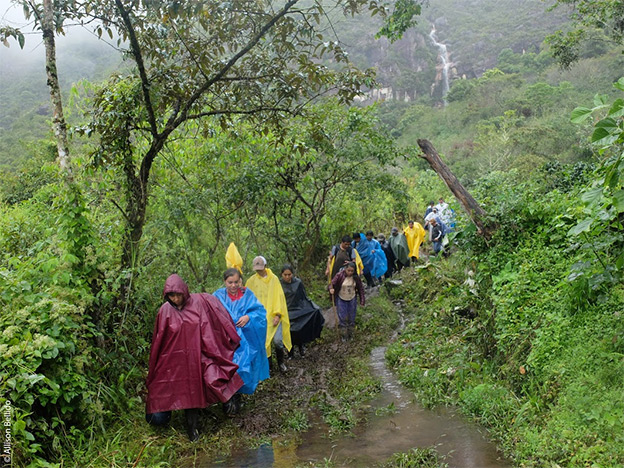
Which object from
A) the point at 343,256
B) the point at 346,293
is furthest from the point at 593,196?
the point at 343,256

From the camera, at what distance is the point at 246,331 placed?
5652 mm

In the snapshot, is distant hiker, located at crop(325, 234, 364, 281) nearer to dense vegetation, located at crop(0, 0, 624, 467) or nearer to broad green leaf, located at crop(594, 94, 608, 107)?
dense vegetation, located at crop(0, 0, 624, 467)

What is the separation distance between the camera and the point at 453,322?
25.0ft

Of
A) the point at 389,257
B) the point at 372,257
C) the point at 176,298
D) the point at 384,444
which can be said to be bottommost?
the point at 389,257

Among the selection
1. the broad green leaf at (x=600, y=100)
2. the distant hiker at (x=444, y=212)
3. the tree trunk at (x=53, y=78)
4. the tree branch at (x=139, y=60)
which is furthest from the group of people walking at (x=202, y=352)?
the distant hiker at (x=444, y=212)

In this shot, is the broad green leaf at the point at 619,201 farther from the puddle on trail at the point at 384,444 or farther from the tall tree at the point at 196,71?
the tall tree at the point at 196,71

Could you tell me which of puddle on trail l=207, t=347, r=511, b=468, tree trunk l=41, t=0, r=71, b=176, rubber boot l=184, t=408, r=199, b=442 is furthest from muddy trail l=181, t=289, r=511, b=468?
tree trunk l=41, t=0, r=71, b=176

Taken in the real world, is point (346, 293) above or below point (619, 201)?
below

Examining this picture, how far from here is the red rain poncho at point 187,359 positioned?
15.3ft

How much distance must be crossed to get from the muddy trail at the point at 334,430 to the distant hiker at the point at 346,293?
4.51 ft

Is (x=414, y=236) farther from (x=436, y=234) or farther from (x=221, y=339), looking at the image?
(x=221, y=339)

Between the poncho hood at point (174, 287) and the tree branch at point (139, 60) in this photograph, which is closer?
the poncho hood at point (174, 287)

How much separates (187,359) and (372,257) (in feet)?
24.6

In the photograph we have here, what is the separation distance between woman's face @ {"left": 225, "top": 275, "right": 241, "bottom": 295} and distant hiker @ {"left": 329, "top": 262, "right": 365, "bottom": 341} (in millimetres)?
2753
